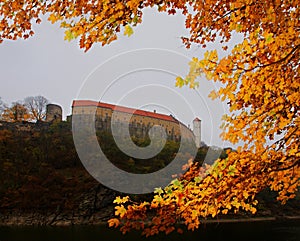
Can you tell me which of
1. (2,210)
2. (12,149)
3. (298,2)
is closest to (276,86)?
(298,2)

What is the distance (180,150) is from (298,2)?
69.8 m

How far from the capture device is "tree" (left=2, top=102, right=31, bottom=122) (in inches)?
3275

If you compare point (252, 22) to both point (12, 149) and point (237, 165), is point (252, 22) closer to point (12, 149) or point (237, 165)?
point (237, 165)

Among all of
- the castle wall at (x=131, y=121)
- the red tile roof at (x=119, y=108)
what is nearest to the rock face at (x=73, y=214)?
the castle wall at (x=131, y=121)

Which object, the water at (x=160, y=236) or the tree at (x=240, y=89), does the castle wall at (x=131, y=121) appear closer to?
the water at (x=160, y=236)

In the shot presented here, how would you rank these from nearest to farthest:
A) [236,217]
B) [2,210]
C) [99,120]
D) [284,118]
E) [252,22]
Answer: [284,118] → [252,22] → [2,210] → [236,217] → [99,120]

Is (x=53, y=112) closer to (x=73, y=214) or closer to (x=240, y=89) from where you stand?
(x=73, y=214)

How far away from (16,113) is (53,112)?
920 centimetres

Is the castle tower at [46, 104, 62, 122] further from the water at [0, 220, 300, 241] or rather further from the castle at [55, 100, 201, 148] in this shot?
the water at [0, 220, 300, 241]

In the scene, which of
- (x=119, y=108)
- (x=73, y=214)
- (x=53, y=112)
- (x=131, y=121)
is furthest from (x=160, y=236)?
(x=53, y=112)

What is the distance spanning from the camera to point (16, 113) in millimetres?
85750

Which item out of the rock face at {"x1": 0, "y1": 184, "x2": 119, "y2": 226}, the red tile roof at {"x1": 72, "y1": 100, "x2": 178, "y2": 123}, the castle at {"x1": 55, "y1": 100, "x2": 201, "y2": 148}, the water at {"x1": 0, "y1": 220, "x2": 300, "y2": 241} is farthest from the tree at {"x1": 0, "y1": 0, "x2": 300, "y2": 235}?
the red tile roof at {"x1": 72, "y1": 100, "x2": 178, "y2": 123}

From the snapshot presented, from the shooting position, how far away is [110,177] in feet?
198

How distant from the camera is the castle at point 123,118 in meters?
87.0
